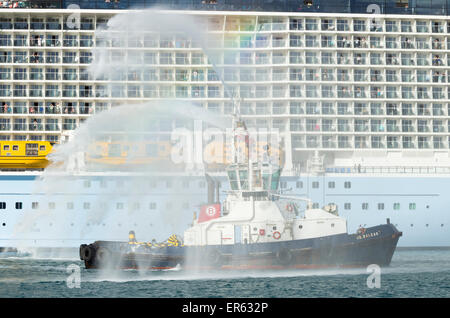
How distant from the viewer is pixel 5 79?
46656 mm

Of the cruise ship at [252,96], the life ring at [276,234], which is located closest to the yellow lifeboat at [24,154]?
the cruise ship at [252,96]

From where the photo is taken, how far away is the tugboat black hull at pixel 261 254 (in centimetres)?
3080

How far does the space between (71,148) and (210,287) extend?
19086 mm

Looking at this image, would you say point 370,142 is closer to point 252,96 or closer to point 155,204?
point 252,96

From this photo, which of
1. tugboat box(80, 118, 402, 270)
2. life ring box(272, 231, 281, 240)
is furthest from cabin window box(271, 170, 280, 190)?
life ring box(272, 231, 281, 240)

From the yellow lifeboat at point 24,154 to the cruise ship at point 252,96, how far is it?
298mm

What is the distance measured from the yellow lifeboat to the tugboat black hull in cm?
1159

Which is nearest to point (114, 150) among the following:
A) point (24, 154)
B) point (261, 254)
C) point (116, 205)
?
point (116, 205)

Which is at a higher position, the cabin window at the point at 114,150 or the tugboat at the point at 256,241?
the cabin window at the point at 114,150

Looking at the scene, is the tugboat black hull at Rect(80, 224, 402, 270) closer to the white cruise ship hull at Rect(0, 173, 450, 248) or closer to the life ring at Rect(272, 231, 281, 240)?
the life ring at Rect(272, 231, 281, 240)

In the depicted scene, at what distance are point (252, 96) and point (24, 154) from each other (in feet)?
44.2

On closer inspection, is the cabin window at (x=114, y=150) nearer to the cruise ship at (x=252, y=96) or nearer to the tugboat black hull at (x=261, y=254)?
the cruise ship at (x=252, y=96)

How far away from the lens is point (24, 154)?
42625 mm
